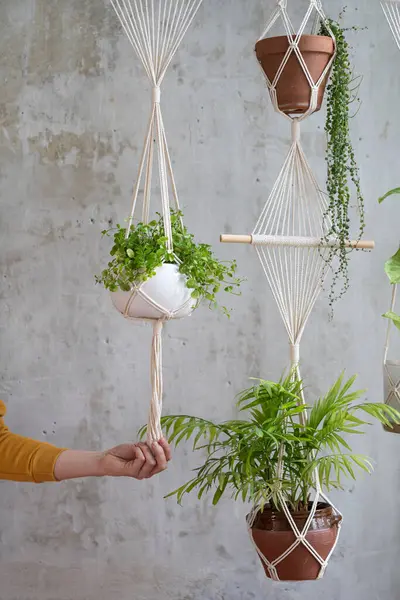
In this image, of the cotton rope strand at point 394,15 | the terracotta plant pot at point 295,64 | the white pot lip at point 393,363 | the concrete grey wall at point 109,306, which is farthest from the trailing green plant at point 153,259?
the cotton rope strand at point 394,15

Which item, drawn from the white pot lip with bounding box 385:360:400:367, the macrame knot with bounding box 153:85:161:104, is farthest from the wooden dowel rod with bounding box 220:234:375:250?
the macrame knot with bounding box 153:85:161:104

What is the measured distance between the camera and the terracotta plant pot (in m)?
2.46

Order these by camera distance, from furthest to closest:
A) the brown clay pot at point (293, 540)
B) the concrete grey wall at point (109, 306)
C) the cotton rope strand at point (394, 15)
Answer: the concrete grey wall at point (109, 306)
the cotton rope strand at point (394, 15)
the brown clay pot at point (293, 540)

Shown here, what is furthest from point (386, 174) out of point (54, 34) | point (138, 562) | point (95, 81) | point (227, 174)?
point (138, 562)

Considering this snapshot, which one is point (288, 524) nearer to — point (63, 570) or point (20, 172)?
point (63, 570)

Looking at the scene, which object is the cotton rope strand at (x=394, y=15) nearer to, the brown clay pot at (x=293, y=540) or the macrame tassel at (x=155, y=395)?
the macrame tassel at (x=155, y=395)

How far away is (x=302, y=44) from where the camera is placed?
2.45 meters

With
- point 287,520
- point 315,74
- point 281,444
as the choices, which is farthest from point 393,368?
point 315,74

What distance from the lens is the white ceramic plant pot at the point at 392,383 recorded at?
255 centimetres

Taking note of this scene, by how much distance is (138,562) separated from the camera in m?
3.08

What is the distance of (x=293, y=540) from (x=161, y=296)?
87 cm

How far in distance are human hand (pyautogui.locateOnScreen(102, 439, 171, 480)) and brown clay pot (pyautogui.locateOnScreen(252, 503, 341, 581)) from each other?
456 millimetres

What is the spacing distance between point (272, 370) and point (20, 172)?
4.24 feet

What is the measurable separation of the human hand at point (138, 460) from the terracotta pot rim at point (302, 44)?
4.18 feet
